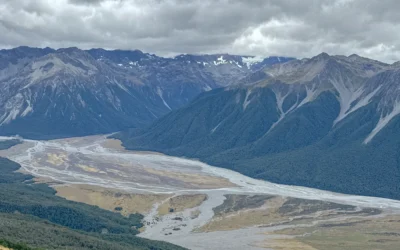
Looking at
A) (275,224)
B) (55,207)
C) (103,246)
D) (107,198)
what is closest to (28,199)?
(55,207)

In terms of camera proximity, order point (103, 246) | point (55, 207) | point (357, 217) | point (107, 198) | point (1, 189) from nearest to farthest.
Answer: point (103, 246) → point (55, 207) → point (1, 189) → point (357, 217) → point (107, 198)

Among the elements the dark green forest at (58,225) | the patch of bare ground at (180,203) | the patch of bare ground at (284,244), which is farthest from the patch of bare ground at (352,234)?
the dark green forest at (58,225)

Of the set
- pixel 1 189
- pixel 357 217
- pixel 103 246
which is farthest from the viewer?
pixel 357 217

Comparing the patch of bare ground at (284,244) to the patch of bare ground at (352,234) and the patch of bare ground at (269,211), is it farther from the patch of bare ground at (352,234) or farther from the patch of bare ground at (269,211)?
the patch of bare ground at (269,211)

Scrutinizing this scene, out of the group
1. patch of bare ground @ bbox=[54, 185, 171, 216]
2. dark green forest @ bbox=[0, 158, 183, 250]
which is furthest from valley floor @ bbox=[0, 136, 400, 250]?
dark green forest @ bbox=[0, 158, 183, 250]

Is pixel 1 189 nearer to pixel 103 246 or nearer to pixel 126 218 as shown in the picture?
pixel 126 218

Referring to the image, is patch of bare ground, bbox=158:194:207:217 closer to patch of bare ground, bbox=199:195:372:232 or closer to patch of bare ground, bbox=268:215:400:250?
patch of bare ground, bbox=199:195:372:232

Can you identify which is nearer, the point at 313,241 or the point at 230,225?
the point at 313,241
